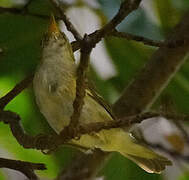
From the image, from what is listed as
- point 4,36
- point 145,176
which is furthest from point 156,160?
point 4,36

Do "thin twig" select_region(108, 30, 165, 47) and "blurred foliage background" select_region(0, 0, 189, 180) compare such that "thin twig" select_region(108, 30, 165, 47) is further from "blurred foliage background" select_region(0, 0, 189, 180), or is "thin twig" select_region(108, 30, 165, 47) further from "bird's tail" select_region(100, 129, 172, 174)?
"blurred foliage background" select_region(0, 0, 189, 180)

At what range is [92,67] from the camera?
2344mm

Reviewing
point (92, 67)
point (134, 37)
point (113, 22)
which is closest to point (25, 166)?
point (134, 37)

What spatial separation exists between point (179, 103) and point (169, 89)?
0.25 feet

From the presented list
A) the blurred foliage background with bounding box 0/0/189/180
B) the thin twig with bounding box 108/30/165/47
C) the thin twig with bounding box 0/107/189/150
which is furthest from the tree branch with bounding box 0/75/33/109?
the thin twig with bounding box 108/30/165/47

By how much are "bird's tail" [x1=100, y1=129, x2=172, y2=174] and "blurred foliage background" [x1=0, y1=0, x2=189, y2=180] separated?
0.97 feet

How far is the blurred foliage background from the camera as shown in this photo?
2.18 meters

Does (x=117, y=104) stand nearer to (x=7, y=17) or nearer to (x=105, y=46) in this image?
(x=105, y=46)

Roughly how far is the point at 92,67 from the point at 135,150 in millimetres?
493

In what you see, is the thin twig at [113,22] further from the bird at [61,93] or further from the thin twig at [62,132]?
the bird at [61,93]

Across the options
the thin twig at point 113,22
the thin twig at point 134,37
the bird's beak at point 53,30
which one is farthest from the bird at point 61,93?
the thin twig at point 113,22

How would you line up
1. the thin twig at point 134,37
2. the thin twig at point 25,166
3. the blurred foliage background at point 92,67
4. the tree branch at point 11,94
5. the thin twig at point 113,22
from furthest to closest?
the blurred foliage background at point 92,67 < the tree branch at point 11,94 < the thin twig at point 25,166 < the thin twig at point 134,37 < the thin twig at point 113,22

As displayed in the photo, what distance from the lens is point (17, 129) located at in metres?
1.69

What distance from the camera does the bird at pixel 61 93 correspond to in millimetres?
1691
